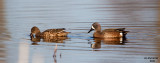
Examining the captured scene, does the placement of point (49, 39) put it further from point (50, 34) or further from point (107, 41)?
point (107, 41)

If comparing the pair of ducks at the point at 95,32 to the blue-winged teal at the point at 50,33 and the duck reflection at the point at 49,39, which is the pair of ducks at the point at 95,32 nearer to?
the blue-winged teal at the point at 50,33

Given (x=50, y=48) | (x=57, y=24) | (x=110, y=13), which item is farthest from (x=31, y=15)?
(x=50, y=48)

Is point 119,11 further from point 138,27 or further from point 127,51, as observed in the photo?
point 127,51

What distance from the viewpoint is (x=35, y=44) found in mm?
11727

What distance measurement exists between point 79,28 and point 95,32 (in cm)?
92

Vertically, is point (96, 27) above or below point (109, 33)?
above

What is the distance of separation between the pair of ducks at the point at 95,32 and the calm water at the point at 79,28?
0.22 meters

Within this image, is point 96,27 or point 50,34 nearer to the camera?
point 50,34

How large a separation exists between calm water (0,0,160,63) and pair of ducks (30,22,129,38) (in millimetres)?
218

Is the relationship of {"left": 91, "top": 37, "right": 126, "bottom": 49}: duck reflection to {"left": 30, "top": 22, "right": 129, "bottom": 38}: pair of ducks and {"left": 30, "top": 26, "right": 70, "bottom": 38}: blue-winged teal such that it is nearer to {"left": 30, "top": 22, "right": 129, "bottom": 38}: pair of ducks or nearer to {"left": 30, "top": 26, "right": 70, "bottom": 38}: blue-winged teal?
{"left": 30, "top": 22, "right": 129, "bottom": 38}: pair of ducks

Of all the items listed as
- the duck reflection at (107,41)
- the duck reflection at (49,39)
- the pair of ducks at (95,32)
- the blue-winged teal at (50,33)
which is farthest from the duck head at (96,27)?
the duck reflection at (49,39)

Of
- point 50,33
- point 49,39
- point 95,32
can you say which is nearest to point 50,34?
point 50,33

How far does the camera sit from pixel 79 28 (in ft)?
46.5

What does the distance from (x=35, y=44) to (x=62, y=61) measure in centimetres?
258
